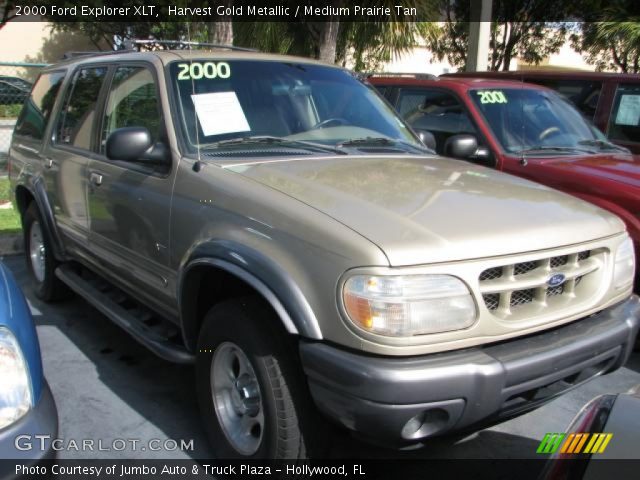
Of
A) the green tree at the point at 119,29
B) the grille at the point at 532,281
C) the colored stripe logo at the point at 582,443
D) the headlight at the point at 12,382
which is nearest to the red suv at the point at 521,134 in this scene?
the grille at the point at 532,281

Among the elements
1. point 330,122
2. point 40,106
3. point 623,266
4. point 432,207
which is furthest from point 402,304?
point 40,106

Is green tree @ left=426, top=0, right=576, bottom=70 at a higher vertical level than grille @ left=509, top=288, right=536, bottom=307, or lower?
higher

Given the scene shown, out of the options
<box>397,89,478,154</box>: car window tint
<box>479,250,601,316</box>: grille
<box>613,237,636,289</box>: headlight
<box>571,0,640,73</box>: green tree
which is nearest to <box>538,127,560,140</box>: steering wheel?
<box>397,89,478,154</box>: car window tint

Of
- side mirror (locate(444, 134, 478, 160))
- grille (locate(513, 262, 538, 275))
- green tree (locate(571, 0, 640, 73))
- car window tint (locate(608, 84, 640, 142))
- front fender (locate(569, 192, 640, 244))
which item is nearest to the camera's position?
grille (locate(513, 262, 538, 275))

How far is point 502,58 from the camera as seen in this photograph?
1661cm

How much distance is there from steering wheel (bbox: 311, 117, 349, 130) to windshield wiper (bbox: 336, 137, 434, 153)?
0.58ft

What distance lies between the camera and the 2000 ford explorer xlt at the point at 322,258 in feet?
7.16

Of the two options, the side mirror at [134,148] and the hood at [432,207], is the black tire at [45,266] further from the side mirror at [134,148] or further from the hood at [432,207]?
the hood at [432,207]

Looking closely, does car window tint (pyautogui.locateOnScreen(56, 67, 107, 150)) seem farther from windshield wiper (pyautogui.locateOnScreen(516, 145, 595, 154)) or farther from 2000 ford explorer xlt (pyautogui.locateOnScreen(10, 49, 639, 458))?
windshield wiper (pyautogui.locateOnScreen(516, 145, 595, 154))

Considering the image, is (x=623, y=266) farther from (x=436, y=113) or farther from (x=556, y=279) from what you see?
(x=436, y=113)

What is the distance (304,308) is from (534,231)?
980 millimetres

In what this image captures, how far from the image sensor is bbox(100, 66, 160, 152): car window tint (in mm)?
3432

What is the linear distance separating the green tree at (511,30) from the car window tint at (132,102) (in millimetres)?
12741

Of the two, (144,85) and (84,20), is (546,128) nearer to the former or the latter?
(144,85)
